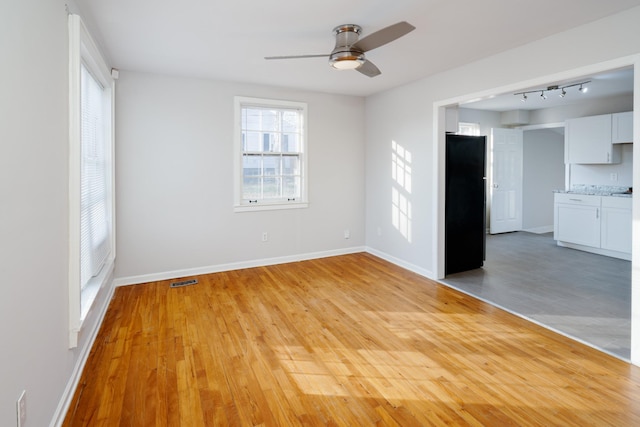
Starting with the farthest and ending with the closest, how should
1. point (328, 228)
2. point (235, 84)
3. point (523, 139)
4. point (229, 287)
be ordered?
point (523, 139), point (328, 228), point (235, 84), point (229, 287)

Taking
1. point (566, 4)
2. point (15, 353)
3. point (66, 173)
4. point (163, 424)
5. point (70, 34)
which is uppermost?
point (566, 4)

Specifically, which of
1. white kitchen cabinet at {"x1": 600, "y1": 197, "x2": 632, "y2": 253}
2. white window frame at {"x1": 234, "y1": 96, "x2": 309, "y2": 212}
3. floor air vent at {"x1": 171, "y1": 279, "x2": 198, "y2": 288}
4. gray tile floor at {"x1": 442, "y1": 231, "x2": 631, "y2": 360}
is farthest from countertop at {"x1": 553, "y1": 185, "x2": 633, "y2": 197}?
floor air vent at {"x1": 171, "y1": 279, "x2": 198, "y2": 288}

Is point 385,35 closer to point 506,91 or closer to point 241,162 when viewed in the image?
point 506,91

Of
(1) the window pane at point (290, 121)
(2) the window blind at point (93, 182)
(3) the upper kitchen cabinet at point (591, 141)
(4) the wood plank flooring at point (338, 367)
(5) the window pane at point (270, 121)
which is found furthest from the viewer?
(3) the upper kitchen cabinet at point (591, 141)

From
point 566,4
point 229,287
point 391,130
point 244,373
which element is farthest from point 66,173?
point 391,130

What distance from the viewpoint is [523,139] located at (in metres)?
7.71

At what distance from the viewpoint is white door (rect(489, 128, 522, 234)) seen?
7.35 m

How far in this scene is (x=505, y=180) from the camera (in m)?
7.48

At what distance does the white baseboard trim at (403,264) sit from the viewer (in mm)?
4598

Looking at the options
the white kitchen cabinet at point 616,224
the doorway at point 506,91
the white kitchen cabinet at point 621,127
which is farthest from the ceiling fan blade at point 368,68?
the white kitchen cabinet at point 621,127

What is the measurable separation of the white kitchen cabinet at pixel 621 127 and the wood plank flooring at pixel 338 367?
14.4 ft

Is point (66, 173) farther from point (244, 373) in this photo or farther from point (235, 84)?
point (235, 84)

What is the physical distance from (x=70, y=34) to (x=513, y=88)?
148 inches

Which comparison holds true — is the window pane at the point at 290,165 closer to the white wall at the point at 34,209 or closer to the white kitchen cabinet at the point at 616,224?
the white wall at the point at 34,209
